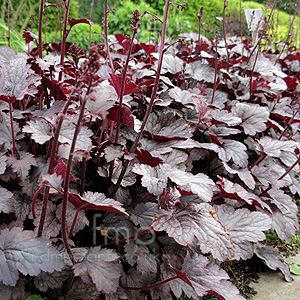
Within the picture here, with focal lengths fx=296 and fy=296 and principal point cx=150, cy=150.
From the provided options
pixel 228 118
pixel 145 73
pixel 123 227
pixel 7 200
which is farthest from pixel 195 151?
pixel 7 200

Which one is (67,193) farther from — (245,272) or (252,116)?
(252,116)

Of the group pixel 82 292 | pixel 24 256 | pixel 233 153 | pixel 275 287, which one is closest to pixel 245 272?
pixel 275 287

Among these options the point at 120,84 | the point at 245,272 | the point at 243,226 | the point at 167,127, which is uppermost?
the point at 120,84

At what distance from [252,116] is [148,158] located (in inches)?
46.5

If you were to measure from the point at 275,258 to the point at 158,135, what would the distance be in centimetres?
127

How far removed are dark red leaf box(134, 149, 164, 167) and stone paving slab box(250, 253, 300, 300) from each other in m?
1.14

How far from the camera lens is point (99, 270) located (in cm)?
127

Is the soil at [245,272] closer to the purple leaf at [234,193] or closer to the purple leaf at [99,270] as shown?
the purple leaf at [234,193]

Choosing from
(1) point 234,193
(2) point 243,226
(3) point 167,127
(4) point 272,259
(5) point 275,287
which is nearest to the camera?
(1) point 234,193

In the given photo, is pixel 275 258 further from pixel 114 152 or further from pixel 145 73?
pixel 145 73

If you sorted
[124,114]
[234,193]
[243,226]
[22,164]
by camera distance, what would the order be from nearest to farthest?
[22,164] < [124,114] < [234,193] < [243,226]

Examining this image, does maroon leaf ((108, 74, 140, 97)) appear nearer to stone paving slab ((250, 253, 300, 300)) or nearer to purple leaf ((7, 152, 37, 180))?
purple leaf ((7, 152, 37, 180))

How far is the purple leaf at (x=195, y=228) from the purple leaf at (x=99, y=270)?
254mm

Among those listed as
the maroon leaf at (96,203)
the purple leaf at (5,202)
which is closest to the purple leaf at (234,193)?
the maroon leaf at (96,203)
